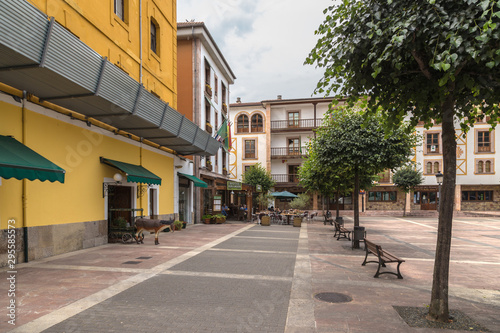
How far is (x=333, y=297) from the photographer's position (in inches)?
225

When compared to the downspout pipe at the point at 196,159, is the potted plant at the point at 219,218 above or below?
below

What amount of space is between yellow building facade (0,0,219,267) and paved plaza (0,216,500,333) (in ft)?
4.09

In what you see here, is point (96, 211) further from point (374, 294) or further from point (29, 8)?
point (374, 294)

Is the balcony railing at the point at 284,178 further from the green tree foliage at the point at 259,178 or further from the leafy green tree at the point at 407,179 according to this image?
A: the leafy green tree at the point at 407,179

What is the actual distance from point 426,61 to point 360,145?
22.8 ft

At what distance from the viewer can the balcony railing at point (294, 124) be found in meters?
38.1

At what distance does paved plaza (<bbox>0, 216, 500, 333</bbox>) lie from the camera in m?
4.50

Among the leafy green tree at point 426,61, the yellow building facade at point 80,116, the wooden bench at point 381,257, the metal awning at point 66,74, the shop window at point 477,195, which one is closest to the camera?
the leafy green tree at point 426,61

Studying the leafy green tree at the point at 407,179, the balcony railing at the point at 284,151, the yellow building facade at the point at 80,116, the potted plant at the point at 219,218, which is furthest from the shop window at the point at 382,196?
the yellow building facade at the point at 80,116

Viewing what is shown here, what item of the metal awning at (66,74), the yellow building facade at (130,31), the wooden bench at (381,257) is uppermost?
the yellow building facade at (130,31)

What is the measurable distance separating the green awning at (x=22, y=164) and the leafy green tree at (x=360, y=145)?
8.82 metres

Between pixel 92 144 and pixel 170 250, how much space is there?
4.47 meters

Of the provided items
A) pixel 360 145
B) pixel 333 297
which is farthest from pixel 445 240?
pixel 360 145

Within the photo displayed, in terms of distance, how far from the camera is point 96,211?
37.1ft
